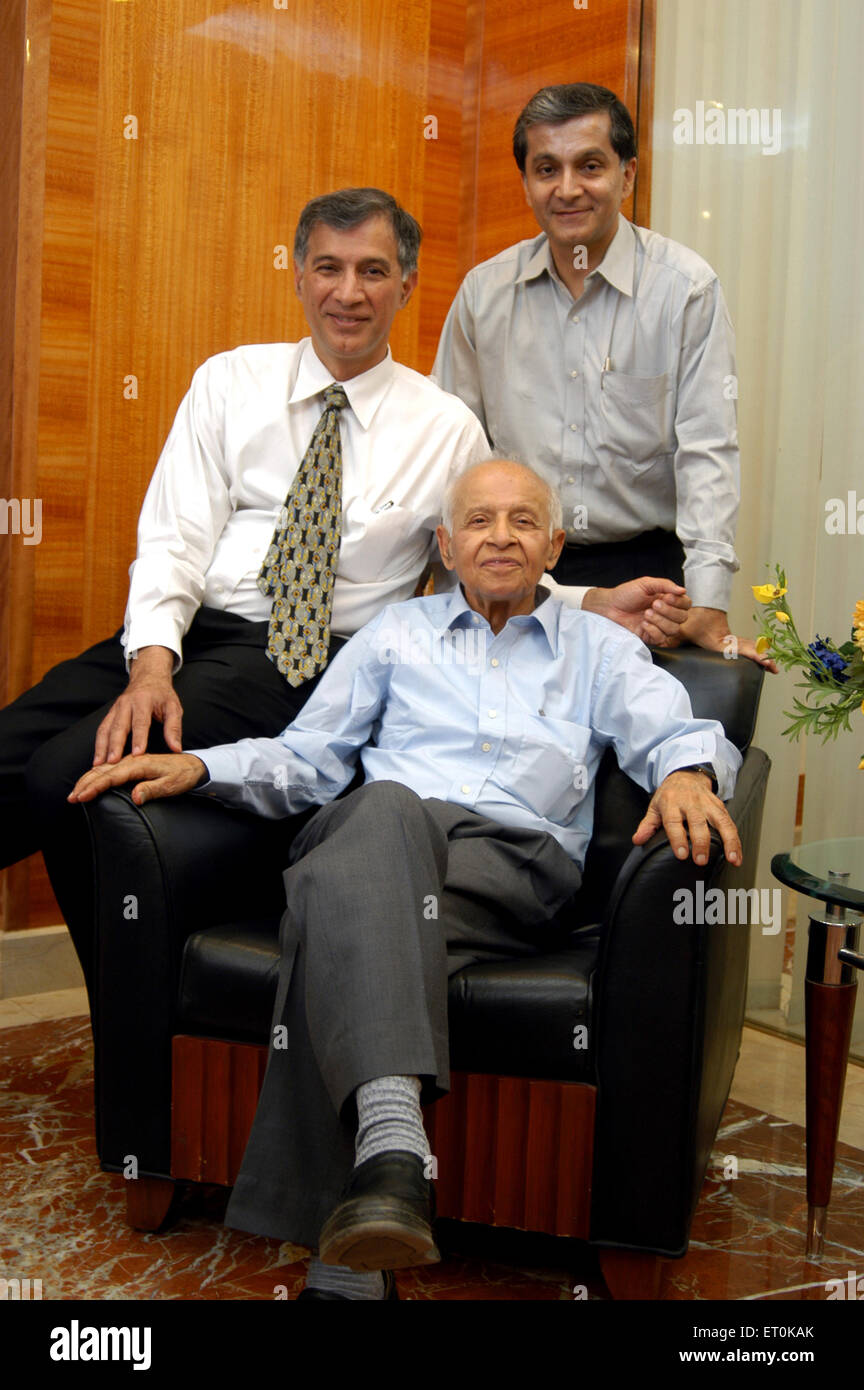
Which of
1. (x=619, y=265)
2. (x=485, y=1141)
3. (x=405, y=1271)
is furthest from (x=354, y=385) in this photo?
(x=405, y=1271)

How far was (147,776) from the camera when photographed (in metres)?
2.00

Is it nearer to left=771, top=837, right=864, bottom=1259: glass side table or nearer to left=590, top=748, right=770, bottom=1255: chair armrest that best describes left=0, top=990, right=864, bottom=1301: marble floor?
left=771, top=837, right=864, bottom=1259: glass side table

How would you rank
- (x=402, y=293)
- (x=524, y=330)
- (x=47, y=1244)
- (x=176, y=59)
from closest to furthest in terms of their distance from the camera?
(x=47, y=1244) < (x=402, y=293) < (x=524, y=330) < (x=176, y=59)

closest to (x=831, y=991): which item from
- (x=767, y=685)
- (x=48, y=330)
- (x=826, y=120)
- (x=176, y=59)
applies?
(x=767, y=685)

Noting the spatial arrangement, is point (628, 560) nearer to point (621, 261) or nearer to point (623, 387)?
point (623, 387)

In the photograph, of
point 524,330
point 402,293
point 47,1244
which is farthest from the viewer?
point 524,330

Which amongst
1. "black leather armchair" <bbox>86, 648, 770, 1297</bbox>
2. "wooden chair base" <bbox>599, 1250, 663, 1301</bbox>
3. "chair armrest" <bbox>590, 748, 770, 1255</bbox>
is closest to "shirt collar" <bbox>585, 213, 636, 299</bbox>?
"black leather armchair" <bbox>86, 648, 770, 1297</bbox>

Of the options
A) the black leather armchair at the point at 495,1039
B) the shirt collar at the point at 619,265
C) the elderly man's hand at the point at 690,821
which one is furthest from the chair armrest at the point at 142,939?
the shirt collar at the point at 619,265

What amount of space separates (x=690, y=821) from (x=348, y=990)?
1.70 ft

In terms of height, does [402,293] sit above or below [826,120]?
below

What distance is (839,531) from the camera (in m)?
2.97

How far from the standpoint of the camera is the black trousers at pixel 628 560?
9.20 ft

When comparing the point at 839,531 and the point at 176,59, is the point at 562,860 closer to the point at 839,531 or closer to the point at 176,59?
the point at 839,531
